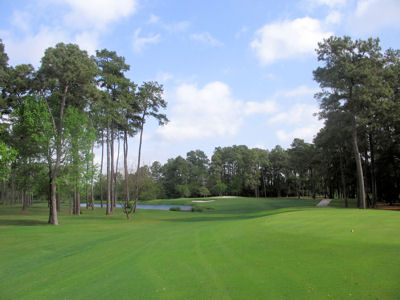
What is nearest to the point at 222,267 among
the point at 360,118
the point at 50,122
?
the point at 50,122

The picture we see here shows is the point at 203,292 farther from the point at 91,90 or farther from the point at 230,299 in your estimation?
the point at 91,90

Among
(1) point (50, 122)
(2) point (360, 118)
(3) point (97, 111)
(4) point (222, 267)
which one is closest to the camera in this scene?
(4) point (222, 267)

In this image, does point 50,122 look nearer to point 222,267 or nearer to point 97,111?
point 97,111

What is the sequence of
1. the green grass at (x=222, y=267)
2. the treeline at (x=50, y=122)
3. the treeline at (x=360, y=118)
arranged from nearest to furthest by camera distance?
the green grass at (x=222, y=267)
the treeline at (x=50, y=122)
the treeline at (x=360, y=118)

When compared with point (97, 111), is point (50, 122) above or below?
below

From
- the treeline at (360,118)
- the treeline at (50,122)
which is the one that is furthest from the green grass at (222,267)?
the treeline at (360,118)

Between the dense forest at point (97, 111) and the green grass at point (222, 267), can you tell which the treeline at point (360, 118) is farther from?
the green grass at point (222, 267)

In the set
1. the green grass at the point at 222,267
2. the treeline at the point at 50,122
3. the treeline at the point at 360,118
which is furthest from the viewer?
the treeline at the point at 360,118

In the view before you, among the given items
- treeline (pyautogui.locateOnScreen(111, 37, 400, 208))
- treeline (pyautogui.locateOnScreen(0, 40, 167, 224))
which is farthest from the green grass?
treeline (pyautogui.locateOnScreen(111, 37, 400, 208))

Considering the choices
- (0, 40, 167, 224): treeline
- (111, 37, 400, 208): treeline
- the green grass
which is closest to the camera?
the green grass

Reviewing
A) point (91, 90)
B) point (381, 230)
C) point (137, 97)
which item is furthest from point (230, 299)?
point (137, 97)

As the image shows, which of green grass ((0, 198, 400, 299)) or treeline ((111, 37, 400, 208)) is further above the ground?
treeline ((111, 37, 400, 208))

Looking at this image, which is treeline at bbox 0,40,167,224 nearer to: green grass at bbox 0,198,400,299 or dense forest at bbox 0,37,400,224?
dense forest at bbox 0,37,400,224

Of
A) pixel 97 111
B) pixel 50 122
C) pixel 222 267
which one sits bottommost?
pixel 222 267
